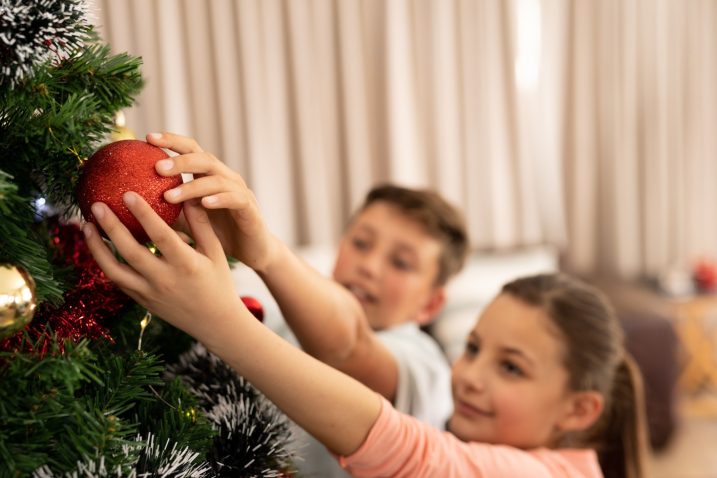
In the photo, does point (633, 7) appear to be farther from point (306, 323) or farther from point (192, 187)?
point (192, 187)

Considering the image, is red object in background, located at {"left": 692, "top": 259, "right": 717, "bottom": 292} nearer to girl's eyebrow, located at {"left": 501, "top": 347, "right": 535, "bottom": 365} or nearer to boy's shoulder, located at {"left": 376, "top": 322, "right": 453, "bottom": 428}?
boy's shoulder, located at {"left": 376, "top": 322, "right": 453, "bottom": 428}

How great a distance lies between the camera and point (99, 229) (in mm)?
544

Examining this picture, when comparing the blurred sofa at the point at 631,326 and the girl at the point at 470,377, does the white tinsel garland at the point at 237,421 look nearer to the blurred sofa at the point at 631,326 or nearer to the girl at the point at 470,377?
the girl at the point at 470,377

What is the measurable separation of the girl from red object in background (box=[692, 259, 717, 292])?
1886 millimetres

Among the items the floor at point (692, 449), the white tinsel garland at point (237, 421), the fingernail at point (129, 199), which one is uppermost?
the fingernail at point (129, 199)

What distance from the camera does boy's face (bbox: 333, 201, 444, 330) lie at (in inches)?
59.6

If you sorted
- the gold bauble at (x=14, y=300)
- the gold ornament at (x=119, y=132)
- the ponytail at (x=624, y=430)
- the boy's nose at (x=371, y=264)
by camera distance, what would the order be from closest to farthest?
the gold bauble at (x=14, y=300) < the gold ornament at (x=119, y=132) < the ponytail at (x=624, y=430) < the boy's nose at (x=371, y=264)

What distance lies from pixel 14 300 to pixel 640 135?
314cm

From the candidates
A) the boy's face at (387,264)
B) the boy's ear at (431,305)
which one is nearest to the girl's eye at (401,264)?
the boy's face at (387,264)

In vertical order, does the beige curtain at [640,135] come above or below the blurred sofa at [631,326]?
above

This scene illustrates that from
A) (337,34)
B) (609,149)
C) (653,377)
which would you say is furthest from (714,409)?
(337,34)

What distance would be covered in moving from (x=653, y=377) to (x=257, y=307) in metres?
2.09

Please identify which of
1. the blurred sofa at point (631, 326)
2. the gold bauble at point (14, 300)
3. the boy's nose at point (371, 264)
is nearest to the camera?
the gold bauble at point (14, 300)

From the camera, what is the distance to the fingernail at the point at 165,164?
54cm
